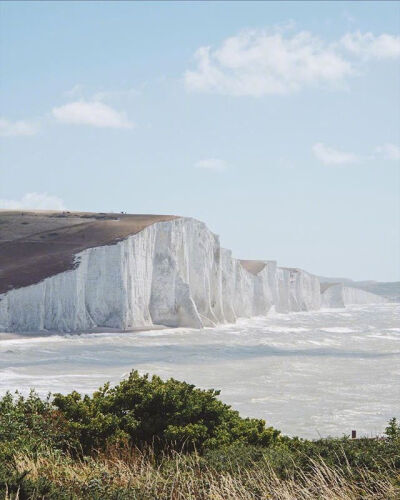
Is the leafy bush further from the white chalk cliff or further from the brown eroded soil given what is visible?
the brown eroded soil

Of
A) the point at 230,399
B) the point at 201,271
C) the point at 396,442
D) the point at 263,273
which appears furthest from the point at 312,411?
the point at 263,273

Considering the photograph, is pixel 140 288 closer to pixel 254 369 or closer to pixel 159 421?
pixel 254 369

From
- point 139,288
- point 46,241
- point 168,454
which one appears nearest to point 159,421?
point 168,454

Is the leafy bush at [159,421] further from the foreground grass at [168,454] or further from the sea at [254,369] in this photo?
the sea at [254,369]

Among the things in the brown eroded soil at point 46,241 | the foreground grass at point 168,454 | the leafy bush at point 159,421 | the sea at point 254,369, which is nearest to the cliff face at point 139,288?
the brown eroded soil at point 46,241

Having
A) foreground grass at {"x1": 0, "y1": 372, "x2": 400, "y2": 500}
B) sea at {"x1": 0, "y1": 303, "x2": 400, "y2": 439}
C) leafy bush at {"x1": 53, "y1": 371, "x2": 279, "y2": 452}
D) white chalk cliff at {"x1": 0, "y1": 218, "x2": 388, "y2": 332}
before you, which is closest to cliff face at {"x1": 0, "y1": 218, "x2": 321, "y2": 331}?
white chalk cliff at {"x1": 0, "y1": 218, "x2": 388, "y2": 332}

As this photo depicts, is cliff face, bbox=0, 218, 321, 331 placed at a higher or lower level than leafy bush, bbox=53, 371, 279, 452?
higher
